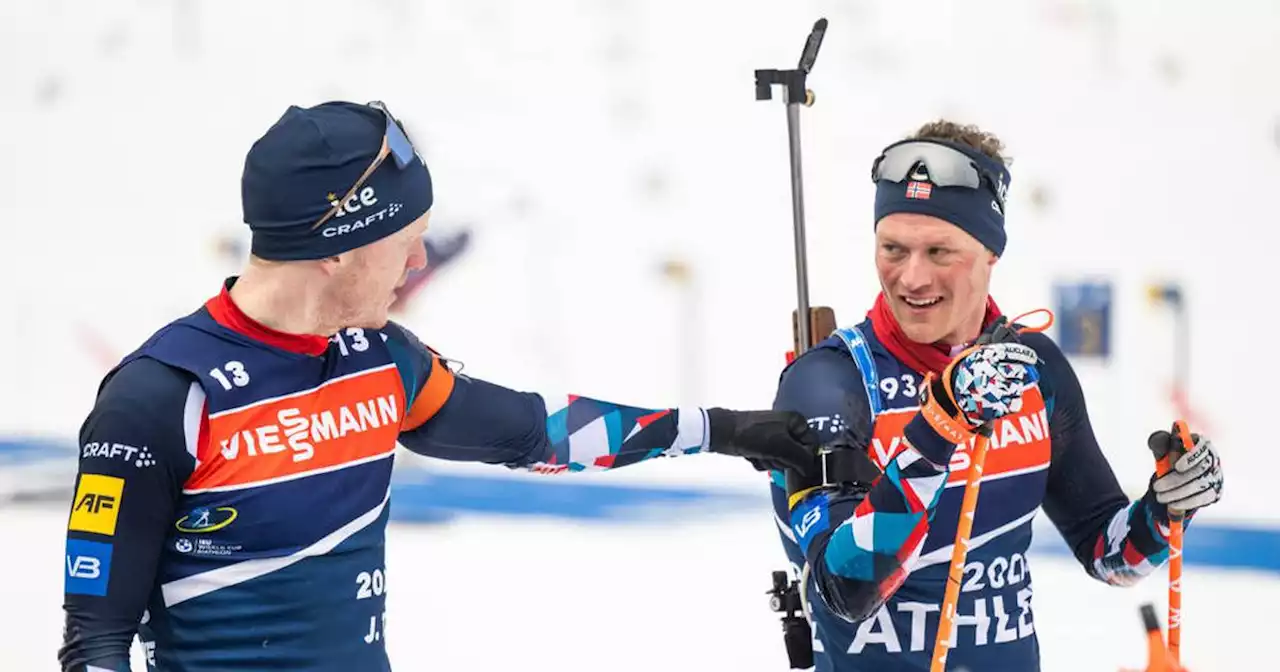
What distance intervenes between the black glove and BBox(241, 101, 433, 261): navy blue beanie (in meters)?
0.63

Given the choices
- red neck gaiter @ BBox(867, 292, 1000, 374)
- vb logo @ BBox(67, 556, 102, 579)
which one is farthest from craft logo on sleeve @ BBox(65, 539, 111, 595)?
red neck gaiter @ BBox(867, 292, 1000, 374)

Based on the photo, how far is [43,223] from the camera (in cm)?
559

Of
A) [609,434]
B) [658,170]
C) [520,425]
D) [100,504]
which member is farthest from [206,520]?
[658,170]

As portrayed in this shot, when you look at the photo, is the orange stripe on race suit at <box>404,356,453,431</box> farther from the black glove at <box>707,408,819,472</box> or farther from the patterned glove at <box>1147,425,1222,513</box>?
the patterned glove at <box>1147,425,1222,513</box>

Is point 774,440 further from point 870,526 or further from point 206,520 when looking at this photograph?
point 206,520

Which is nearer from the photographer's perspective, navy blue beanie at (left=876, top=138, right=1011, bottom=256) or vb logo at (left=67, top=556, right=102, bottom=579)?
vb logo at (left=67, top=556, right=102, bottom=579)

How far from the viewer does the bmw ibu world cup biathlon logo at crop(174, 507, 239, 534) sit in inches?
77.6

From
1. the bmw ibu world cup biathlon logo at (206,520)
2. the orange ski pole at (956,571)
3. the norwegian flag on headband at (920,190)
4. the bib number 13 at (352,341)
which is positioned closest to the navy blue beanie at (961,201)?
the norwegian flag on headband at (920,190)

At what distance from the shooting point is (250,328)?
2.04 metres

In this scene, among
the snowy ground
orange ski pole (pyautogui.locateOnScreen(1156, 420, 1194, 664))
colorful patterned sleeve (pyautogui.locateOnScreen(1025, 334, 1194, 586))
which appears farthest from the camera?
the snowy ground

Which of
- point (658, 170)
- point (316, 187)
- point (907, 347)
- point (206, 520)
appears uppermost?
point (658, 170)

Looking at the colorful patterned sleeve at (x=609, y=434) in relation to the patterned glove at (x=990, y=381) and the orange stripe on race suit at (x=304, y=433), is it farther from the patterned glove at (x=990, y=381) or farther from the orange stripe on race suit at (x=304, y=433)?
the patterned glove at (x=990, y=381)

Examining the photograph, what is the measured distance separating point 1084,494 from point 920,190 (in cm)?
60

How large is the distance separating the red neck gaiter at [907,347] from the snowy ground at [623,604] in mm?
1696
